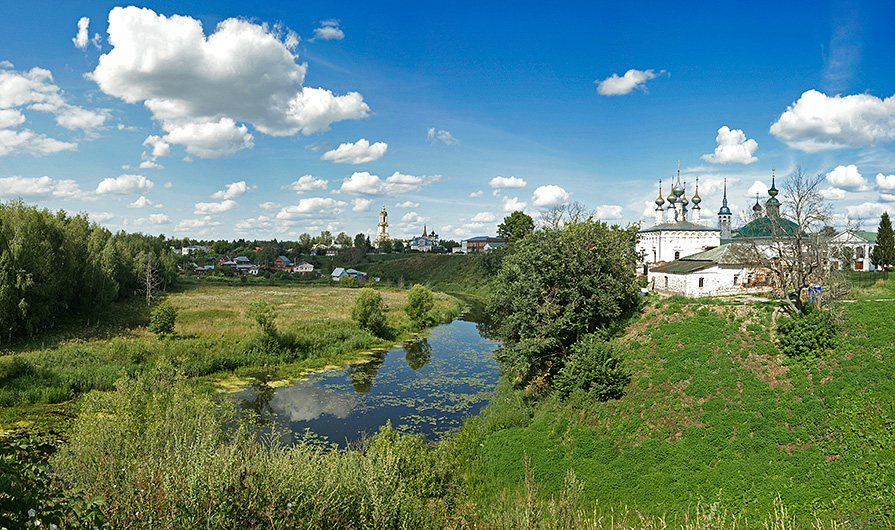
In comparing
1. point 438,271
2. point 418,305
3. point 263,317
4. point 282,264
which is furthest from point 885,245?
point 282,264

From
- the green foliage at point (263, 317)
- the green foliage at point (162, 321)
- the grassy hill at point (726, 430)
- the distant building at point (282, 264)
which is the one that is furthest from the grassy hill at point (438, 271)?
the grassy hill at point (726, 430)

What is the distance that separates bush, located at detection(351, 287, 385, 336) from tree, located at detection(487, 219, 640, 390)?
1846 cm

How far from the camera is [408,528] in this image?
8.68 m

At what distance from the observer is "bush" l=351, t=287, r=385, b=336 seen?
40469 millimetres

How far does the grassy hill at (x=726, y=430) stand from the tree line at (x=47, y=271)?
3162 cm

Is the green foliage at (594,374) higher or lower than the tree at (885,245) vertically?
lower

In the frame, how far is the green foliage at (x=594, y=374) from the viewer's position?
18641mm

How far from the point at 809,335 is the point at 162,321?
122 ft

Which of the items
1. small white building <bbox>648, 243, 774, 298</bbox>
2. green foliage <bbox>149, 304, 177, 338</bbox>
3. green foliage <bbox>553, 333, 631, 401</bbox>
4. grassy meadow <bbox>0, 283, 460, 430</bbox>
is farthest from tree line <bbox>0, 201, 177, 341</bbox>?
small white building <bbox>648, 243, 774, 298</bbox>

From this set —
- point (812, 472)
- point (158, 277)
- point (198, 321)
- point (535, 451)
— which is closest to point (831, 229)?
point (812, 472)

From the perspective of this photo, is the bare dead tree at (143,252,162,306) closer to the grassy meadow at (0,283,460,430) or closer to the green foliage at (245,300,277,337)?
the grassy meadow at (0,283,460,430)

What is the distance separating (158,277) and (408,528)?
2611 inches

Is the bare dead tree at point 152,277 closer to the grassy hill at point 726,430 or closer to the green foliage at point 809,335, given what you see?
the grassy hill at point 726,430

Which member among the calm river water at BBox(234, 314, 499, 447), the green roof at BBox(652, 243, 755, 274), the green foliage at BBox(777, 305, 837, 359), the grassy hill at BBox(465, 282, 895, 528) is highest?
the green roof at BBox(652, 243, 755, 274)
